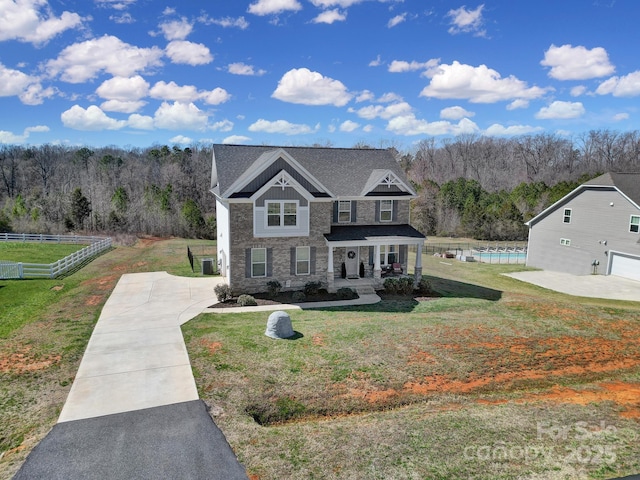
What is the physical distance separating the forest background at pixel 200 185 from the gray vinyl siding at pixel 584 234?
2141cm

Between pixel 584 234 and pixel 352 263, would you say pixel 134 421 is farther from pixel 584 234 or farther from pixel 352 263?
pixel 584 234

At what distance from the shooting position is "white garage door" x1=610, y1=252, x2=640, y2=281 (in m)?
30.7

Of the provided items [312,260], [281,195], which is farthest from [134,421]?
[312,260]

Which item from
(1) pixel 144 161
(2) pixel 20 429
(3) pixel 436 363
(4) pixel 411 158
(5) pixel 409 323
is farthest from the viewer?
(4) pixel 411 158

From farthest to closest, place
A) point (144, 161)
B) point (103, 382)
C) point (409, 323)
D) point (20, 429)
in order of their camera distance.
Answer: point (144, 161)
point (409, 323)
point (103, 382)
point (20, 429)

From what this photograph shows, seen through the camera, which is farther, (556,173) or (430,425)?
(556,173)

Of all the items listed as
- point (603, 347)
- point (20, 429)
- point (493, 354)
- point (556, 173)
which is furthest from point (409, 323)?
point (556, 173)

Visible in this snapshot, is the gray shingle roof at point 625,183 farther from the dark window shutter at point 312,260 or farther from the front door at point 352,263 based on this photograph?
the dark window shutter at point 312,260

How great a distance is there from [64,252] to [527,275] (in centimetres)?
3623

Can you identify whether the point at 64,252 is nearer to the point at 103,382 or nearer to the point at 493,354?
the point at 103,382

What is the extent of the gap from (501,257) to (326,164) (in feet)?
82.4

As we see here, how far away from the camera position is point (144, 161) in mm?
89188

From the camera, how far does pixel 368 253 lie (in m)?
25.3

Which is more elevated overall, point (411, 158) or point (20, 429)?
point (411, 158)
